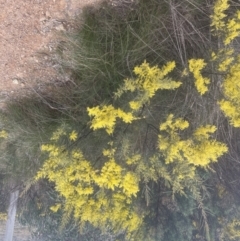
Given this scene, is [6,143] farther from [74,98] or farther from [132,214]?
[132,214]

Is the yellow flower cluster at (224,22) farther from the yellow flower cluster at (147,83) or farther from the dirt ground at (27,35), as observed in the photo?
the dirt ground at (27,35)

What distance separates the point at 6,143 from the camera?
318cm

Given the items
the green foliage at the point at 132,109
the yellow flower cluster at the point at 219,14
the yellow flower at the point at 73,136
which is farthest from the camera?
the yellow flower at the point at 73,136

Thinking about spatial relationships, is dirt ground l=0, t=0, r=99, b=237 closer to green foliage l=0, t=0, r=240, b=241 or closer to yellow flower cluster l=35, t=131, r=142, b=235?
green foliage l=0, t=0, r=240, b=241

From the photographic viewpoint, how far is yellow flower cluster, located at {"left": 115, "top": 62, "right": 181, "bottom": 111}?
2.28 metres

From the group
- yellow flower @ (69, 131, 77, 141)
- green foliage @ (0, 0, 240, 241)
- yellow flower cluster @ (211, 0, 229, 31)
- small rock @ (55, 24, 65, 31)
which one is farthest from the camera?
small rock @ (55, 24, 65, 31)

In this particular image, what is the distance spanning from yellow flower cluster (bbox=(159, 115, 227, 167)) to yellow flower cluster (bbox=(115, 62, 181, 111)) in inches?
9.6

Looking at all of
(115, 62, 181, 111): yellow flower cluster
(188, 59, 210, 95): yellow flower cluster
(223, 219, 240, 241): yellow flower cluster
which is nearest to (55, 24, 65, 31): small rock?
(115, 62, 181, 111): yellow flower cluster

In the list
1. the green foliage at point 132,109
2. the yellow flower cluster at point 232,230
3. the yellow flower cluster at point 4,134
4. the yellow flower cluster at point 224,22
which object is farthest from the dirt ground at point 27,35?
the yellow flower cluster at point 232,230

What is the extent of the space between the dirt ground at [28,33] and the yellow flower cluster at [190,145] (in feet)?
3.68

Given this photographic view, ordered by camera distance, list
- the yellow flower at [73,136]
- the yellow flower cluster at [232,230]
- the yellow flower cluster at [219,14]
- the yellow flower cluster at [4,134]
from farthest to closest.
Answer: the yellow flower cluster at [232,230] < the yellow flower cluster at [4,134] < the yellow flower at [73,136] < the yellow flower cluster at [219,14]

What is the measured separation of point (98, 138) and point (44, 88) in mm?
676

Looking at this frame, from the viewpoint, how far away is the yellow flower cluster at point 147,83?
2.28 m

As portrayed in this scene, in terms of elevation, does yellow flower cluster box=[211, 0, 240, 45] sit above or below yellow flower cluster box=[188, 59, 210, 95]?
above
